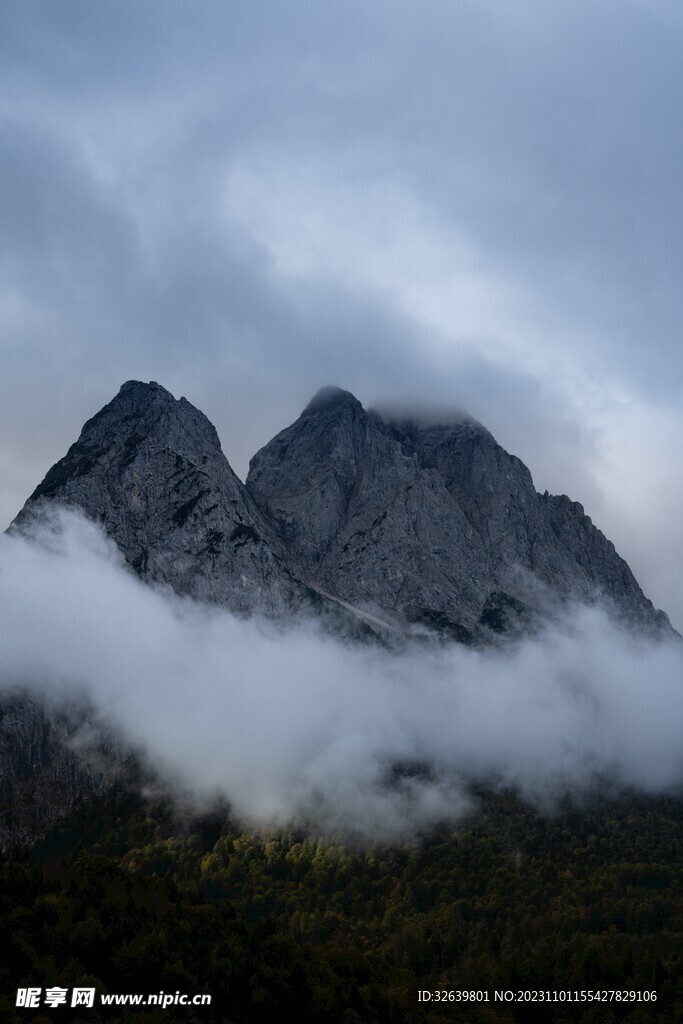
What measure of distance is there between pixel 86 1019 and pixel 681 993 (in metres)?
117

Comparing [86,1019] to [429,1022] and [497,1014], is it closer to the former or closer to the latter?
[429,1022]

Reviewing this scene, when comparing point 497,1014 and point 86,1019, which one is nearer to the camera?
point 86,1019

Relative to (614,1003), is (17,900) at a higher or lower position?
lower

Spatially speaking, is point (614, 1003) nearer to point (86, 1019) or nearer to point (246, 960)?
point (246, 960)

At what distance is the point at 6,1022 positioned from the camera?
3393 inches

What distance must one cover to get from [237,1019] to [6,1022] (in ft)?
113

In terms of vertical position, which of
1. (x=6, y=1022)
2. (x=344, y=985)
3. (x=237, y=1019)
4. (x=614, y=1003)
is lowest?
(x=6, y=1022)

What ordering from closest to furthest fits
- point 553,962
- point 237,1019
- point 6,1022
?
point 6,1022
point 237,1019
point 553,962

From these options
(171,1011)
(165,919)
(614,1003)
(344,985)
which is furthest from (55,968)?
(614,1003)

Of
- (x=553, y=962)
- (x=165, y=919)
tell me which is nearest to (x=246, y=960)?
(x=165, y=919)

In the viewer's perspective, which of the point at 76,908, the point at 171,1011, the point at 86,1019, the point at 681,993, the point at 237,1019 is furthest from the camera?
the point at 681,993

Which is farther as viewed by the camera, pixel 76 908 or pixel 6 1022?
pixel 76 908

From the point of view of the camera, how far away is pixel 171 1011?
101 meters

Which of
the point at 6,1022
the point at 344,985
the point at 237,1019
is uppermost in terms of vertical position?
the point at 344,985
